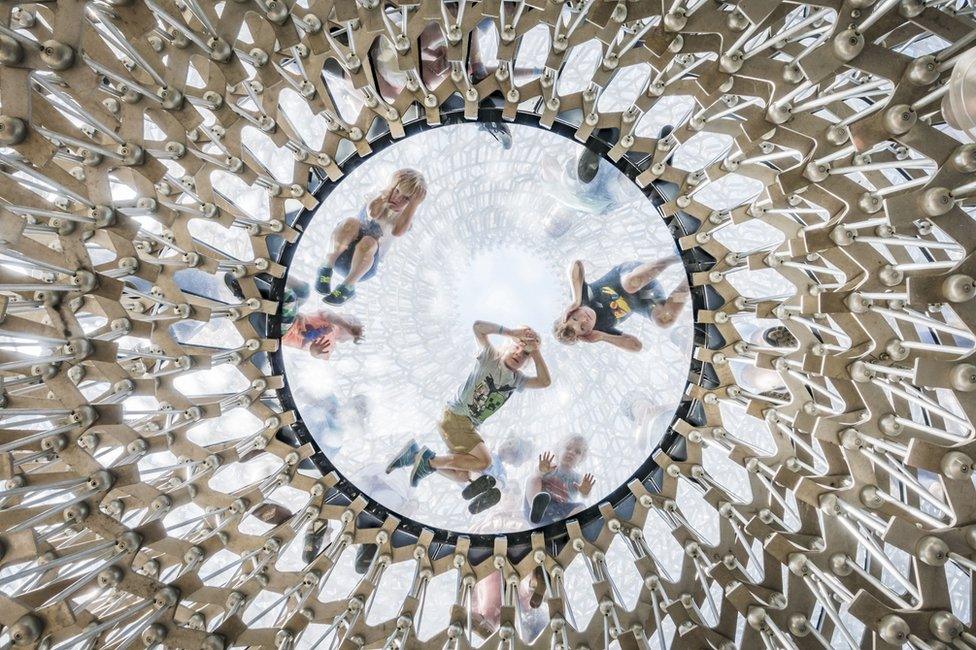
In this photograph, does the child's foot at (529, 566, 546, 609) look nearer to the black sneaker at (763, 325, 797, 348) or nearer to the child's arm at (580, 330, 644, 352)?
the child's arm at (580, 330, 644, 352)

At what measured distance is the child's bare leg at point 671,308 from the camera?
457 inches

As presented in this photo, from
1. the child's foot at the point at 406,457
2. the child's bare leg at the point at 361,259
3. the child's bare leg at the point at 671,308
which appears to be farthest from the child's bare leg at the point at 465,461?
the child's bare leg at the point at 671,308

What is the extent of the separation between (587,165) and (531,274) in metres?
2.40

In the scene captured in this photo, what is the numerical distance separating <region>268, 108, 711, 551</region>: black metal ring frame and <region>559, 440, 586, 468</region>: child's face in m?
0.91

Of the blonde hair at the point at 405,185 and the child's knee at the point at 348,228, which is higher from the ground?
the blonde hair at the point at 405,185

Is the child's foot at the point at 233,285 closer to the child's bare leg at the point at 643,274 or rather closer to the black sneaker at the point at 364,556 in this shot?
the black sneaker at the point at 364,556

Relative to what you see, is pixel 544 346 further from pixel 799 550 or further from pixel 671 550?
pixel 799 550

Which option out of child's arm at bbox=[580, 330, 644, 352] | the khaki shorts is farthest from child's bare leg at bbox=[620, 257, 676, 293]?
the khaki shorts

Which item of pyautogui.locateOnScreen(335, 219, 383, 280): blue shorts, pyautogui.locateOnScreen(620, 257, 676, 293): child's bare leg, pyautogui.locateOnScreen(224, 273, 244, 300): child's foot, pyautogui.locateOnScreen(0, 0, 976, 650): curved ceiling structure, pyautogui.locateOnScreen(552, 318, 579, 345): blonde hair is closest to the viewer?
pyautogui.locateOnScreen(0, 0, 976, 650): curved ceiling structure

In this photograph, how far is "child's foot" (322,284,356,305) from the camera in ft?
38.7

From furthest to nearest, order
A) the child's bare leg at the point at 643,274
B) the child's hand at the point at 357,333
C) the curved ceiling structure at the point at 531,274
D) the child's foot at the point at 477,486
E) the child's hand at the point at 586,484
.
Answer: the child's foot at the point at 477,486 < the child's hand at the point at 357,333 < the child's hand at the point at 586,484 < the child's bare leg at the point at 643,274 < the curved ceiling structure at the point at 531,274

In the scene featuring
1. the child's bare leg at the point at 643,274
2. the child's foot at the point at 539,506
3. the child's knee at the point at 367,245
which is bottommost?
the child's foot at the point at 539,506

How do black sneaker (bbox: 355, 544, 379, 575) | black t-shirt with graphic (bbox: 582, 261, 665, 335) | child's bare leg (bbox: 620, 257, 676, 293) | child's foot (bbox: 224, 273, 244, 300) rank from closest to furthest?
child's foot (bbox: 224, 273, 244, 300) → black sneaker (bbox: 355, 544, 379, 575) → child's bare leg (bbox: 620, 257, 676, 293) → black t-shirt with graphic (bbox: 582, 261, 665, 335)

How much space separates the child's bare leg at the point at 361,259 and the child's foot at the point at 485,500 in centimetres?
498
